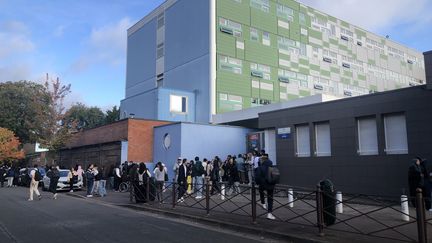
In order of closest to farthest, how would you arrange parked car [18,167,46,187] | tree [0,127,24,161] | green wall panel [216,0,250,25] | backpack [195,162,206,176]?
backpack [195,162,206,176] → parked car [18,167,46,187] → green wall panel [216,0,250,25] → tree [0,127,24,161]

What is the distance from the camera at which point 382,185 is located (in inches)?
624

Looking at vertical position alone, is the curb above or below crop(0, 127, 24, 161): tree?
below

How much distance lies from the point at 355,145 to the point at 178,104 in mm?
20995

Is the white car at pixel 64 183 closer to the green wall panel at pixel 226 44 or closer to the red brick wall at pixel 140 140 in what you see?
the red brick wall at pixel 140 140

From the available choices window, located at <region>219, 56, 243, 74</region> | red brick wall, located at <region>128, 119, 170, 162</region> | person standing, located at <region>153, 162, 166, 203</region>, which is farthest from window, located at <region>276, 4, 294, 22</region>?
person standing, located at <region>153, 162, 166, 203</region>

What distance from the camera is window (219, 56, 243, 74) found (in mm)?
35219

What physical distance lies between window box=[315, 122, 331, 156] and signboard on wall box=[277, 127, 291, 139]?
1624 mm

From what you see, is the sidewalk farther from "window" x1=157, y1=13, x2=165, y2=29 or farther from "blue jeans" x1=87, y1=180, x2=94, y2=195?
"window" x1=157, y1=13, x2=165, y2=29

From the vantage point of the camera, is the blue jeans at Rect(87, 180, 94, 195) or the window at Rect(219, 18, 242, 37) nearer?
the blue jeans at Rect(87, 180, 94, 195)

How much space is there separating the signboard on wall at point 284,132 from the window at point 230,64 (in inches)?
615

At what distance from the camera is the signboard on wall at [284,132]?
66.3 ft

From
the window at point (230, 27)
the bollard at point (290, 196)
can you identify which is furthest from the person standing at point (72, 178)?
the window at point (230, 27)

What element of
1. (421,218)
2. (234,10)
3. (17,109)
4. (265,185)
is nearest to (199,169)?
(265,185)

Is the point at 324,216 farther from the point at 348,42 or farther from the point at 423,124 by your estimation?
the point at 348,42
